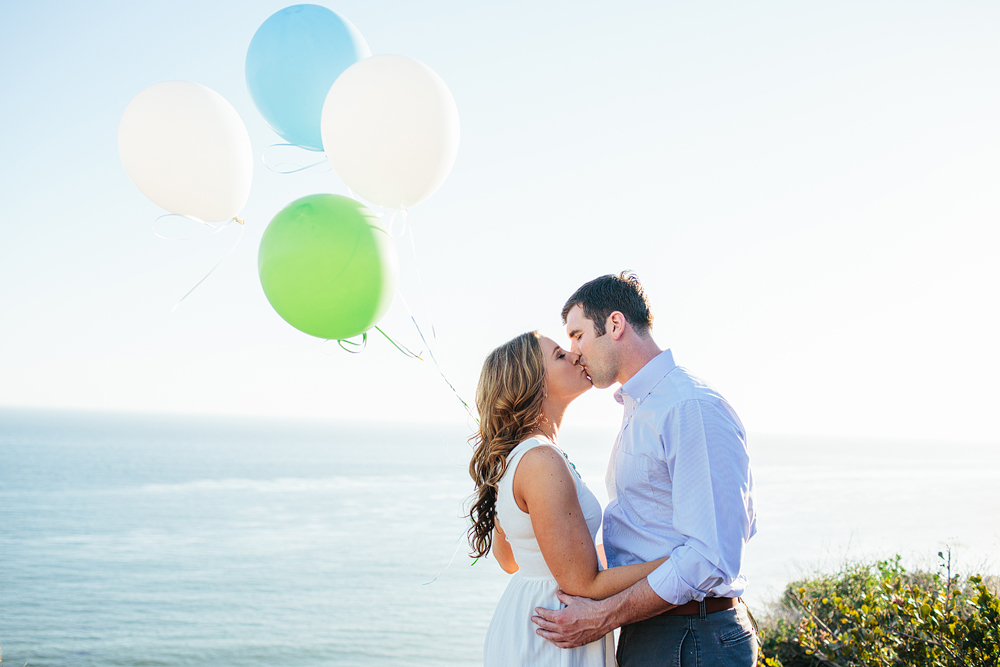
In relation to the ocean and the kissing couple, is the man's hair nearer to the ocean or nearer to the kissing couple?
the kissing couple

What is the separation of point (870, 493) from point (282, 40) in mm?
53902

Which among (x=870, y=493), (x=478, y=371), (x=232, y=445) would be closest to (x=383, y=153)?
(x=478, y=371)

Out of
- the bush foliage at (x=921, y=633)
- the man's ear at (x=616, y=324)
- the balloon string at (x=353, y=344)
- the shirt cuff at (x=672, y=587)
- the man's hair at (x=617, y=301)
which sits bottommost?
the bush foliage at (x=921, y=633)

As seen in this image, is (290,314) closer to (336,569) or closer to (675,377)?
(675,377)

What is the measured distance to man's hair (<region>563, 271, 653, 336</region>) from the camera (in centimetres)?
259

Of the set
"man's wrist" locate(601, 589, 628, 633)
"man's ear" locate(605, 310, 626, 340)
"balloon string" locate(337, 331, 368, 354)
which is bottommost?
"man's wrist" locate(601, 589, 628, 633)

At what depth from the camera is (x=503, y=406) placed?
107 inches

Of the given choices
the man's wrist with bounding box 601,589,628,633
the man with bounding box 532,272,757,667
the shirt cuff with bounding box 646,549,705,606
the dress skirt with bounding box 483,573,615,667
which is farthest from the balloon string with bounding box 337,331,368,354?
the shirt cuff with bounding box 646,549,705,606

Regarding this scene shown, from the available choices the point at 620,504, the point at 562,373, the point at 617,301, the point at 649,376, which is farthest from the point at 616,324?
the point at 620,504

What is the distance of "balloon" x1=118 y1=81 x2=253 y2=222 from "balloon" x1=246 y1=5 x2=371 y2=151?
264mm

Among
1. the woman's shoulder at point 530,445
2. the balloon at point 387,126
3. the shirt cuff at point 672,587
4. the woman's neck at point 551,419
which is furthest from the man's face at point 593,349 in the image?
the balloon at point 387,126

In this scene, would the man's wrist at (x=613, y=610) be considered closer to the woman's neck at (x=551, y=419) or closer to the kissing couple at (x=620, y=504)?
the kissing couple at (x=620, y=504)

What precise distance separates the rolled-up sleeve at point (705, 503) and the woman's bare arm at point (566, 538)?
16 centimetres

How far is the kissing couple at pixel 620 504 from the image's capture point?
2.19m
